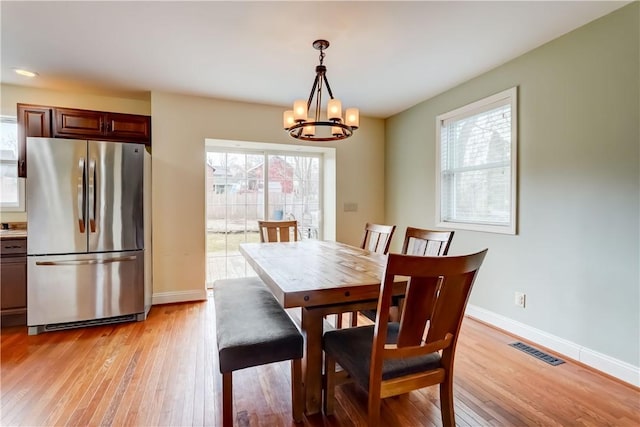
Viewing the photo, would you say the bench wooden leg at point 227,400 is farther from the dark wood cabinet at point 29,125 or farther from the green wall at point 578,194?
the dark wood cabinet at point 29,125

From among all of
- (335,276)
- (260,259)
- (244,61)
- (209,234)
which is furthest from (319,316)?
(209,234)

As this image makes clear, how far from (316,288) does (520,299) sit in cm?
228

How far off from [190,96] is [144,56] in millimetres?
957

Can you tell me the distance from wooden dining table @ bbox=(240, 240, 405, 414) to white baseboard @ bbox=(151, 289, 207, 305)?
75.5 inches

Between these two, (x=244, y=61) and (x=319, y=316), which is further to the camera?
(x=244, y=61)

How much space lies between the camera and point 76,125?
3.23 m

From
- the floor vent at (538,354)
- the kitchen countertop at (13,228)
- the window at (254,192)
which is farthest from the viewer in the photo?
the window at (254,192)

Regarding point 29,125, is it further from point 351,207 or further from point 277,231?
point 351,207

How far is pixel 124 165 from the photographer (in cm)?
300

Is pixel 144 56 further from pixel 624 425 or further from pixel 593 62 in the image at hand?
pixel 624 425

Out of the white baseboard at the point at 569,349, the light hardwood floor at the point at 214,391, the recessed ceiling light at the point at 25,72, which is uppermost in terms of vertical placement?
the recessed ceiling light at the point at 25,72

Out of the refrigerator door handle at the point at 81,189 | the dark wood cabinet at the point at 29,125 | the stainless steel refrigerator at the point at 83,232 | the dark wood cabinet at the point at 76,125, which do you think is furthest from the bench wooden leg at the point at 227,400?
the dark wood cabinet at the point at 29,125

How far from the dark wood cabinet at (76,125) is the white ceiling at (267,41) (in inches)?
13.3

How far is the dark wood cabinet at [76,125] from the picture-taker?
120 inches
